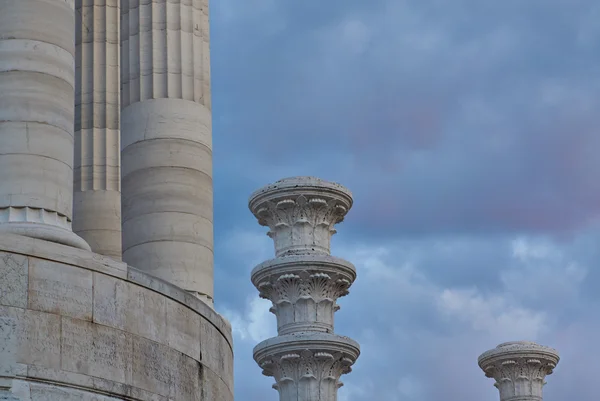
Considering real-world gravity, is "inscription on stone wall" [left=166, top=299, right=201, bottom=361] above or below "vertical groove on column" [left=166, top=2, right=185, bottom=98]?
below

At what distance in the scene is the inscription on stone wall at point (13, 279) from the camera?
27844mm

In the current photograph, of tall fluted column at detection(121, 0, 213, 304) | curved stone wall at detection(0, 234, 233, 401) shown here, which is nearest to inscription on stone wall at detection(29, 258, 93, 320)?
curved stone wall at detection(0, 234, 233, 401)

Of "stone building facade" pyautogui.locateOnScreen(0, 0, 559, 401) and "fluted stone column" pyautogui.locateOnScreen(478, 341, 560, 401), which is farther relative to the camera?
"fluted stone column" pyautogui.locateOnScreen(478, 341, 560, 401)

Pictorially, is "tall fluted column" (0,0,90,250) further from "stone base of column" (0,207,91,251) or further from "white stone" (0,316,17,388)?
"white stone" (0,316,17,388)

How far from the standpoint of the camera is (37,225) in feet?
96.6

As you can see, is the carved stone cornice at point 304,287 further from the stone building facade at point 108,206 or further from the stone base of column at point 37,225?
the stone base of column at point 37,225

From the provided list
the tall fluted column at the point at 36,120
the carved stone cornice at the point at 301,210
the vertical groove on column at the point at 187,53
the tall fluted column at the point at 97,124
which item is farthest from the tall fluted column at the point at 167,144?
the carved stone cornice at the point at 301,210

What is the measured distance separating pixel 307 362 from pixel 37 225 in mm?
31165

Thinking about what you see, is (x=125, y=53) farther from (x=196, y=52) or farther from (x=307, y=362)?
(x=307, y=362)

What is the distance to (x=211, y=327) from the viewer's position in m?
32.5

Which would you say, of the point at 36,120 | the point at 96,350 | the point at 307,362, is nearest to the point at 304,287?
the point at 307,362

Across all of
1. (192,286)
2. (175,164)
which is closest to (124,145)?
(175,164)

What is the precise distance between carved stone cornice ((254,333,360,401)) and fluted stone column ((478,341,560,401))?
54.0ft

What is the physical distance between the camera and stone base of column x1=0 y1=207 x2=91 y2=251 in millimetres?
29219
